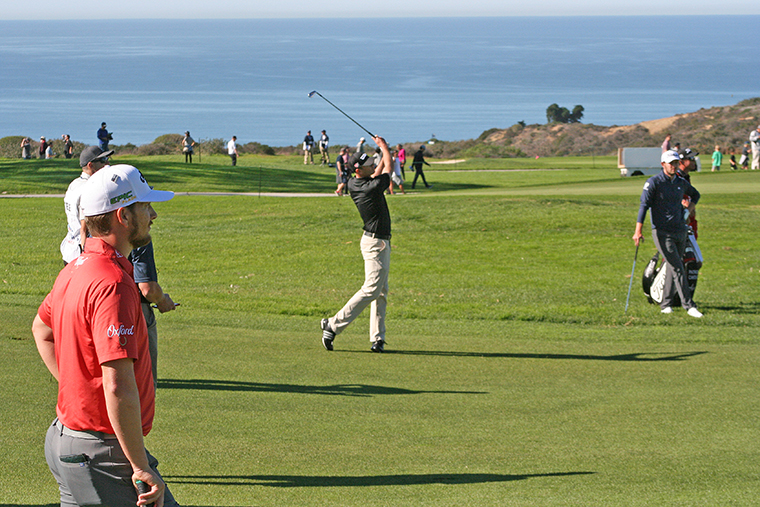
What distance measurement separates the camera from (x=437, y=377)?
827 cm

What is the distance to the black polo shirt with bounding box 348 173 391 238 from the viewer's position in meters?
9.23

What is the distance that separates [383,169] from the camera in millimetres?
9430

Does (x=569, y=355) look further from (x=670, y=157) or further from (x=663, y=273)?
(x=663, y=273)

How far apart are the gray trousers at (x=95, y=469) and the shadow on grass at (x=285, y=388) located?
4188mm

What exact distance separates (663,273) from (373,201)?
5.66 metres

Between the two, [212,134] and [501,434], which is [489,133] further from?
[501,434]

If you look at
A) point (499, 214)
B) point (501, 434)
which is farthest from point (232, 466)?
point (499, 214)

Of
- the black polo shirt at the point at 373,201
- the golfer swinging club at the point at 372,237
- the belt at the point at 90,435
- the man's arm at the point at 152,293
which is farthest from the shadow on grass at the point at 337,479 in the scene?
the black polo shirt at the point at 373,201

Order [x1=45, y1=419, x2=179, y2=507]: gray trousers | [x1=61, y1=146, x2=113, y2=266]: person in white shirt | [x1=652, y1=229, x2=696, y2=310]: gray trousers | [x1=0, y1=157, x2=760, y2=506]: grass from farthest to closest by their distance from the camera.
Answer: [x1=652, y1=229, x2=696, y2=310]: gray trousers < [x1=61, y1=146, x2=113, y2=266]: person in white shirt < [x1=0, y1=157, x2=760, y2=506]: grass < [x1=45, y1=419, x2=179, y2=507]: gray trousers

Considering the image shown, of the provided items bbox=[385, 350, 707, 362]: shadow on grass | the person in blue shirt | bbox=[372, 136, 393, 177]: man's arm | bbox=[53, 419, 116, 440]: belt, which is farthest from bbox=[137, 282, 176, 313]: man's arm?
the person in blue shirt

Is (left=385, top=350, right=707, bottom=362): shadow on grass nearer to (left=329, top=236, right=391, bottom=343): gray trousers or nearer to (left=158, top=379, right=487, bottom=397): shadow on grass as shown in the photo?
(left=329, top=236, right=391, bottom=343): gray trousers

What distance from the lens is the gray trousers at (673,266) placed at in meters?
11.8

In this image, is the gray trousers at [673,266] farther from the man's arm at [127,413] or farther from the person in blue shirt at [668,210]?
the man's arm at [127,413]

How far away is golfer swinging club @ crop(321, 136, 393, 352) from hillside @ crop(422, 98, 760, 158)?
55367 mm
